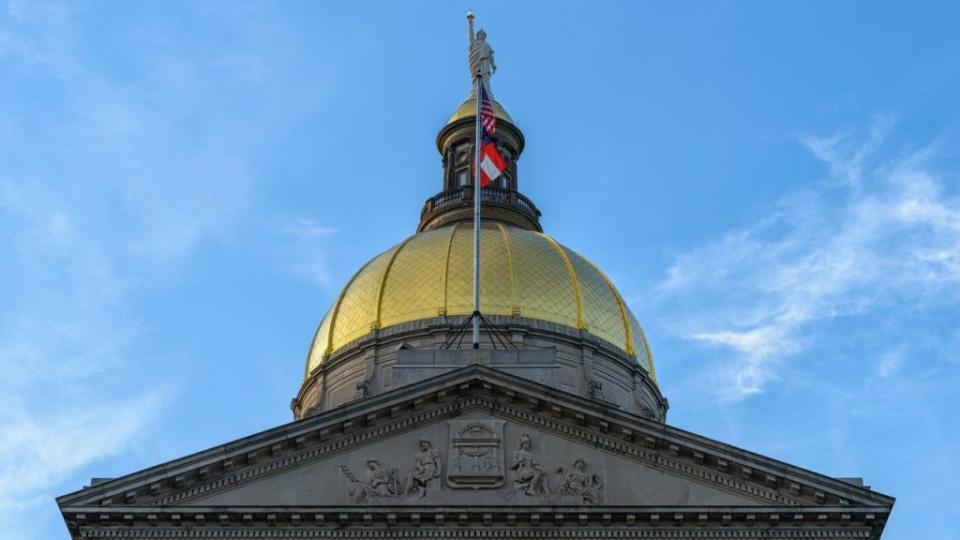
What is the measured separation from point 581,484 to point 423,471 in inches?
121

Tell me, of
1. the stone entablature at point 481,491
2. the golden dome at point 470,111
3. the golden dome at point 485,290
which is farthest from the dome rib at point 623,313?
the stone entablature at point 481,491

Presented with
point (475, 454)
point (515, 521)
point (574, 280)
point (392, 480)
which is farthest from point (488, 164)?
point (515, 521)

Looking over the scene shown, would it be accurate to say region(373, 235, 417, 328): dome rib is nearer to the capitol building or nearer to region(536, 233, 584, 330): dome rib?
region(536, 233, 584, 330): dome rib

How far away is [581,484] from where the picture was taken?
1271 inches

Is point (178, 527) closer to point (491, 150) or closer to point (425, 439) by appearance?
point (425, 439)

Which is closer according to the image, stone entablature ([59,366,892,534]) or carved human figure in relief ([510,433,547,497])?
stone entablature ([59,366,892,534])

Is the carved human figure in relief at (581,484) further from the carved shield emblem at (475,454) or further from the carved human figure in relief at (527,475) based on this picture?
the carved shield emblem at (475,454)

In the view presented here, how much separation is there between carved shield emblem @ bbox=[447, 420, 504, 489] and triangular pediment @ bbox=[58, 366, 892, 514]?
0.02 metres

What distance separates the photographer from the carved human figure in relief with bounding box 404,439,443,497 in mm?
32281

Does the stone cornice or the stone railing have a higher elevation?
the stone railing

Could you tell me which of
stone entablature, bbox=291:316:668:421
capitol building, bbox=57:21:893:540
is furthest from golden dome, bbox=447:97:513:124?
capitol building, bbox=57:21:893:540

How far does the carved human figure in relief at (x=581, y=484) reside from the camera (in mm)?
32156

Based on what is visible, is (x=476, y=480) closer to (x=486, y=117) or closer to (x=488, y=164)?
(x=488, y=164)

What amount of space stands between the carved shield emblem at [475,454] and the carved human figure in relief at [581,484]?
1.26 meters
